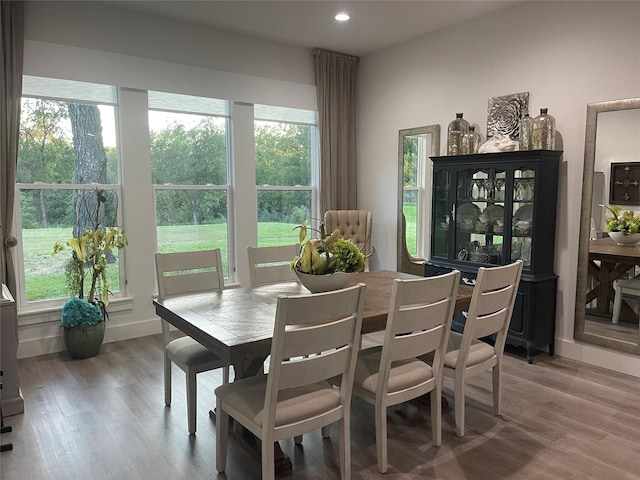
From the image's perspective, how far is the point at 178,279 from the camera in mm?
3062

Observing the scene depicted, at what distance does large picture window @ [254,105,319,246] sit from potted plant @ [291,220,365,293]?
8.89 feet

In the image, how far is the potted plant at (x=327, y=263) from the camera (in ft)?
8.47

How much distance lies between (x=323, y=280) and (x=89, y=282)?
2.67m

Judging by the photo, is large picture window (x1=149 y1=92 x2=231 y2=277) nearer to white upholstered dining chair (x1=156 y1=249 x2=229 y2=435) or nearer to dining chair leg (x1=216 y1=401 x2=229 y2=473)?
white upholstered dining chair (x1=156 y1=249 x2=229 y2=435)

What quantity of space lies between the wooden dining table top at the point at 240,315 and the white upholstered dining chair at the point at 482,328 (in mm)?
164

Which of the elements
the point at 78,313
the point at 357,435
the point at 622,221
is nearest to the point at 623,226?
the point at 622,221

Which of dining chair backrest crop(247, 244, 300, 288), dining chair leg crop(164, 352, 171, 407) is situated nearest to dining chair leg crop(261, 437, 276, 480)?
dining chair leg crop(164, 352, 171, 407)

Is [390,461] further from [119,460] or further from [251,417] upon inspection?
[119,460]

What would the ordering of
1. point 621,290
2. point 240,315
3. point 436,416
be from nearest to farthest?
point 240,315 < point 436,416 < point 621,290

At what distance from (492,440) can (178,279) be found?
206 centimetres

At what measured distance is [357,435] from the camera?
266cm

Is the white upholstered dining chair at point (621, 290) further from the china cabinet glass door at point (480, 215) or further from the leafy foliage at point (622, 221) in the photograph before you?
the china cabinet glass door at point (480, 215)

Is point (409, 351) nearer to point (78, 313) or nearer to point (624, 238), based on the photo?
point (624, 238)

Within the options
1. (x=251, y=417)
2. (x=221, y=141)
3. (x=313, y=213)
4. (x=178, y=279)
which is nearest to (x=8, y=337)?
(x=178, y=279)
